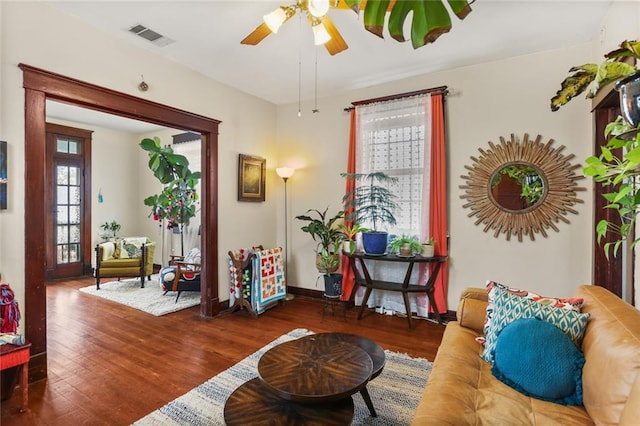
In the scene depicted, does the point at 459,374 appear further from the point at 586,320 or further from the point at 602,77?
the point at 602,77

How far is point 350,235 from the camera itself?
13.1ft

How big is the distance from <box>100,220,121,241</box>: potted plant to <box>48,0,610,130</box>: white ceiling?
13.9 ft

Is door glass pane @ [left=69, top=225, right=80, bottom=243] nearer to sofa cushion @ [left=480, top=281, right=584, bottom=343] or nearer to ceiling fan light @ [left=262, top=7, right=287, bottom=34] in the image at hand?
ceiling fan light @ [left=262, top=7, right=287, bottom=34]

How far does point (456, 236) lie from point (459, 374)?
2.35 meters

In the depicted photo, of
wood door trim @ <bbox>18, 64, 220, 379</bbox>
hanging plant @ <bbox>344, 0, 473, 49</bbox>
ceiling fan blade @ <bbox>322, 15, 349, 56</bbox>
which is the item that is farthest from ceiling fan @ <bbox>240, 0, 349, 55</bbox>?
wood door trim @ <bbox>18, 64, 220, 379</bbox>

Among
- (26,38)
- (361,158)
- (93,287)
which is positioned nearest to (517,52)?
(361,158)

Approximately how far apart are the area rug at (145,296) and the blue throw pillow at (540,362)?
12.4 ft

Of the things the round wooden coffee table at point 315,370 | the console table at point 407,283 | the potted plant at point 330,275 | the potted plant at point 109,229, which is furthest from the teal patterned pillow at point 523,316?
the potted plant at point 109,229

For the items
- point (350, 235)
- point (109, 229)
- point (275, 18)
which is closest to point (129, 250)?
point (109, 229)

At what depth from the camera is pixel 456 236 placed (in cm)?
370

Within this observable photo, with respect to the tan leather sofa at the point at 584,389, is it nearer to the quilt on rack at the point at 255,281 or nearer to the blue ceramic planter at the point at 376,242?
the blue ceramic planter at the point at 376,242

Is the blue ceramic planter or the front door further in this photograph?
the front door

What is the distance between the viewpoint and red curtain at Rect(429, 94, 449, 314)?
12.0ft

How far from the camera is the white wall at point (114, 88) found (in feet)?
7.67
